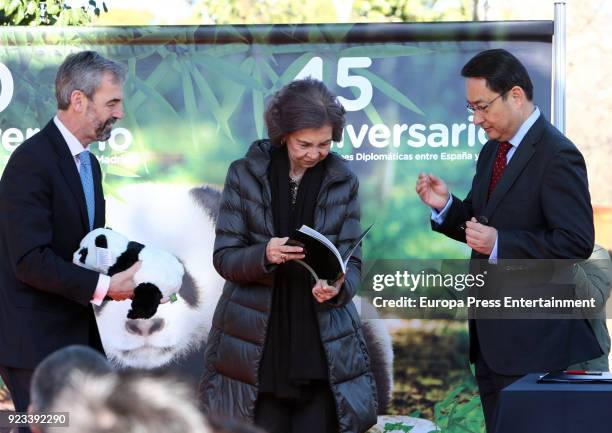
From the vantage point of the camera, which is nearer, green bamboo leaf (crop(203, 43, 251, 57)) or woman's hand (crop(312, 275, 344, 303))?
woman's hand (crop(312, 275, 344, 303))

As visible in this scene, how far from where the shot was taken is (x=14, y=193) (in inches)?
140

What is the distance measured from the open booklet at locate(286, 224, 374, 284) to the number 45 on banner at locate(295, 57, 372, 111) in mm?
1319

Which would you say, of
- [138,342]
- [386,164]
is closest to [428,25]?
[386,164]

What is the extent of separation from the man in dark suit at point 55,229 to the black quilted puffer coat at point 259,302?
0.52 m

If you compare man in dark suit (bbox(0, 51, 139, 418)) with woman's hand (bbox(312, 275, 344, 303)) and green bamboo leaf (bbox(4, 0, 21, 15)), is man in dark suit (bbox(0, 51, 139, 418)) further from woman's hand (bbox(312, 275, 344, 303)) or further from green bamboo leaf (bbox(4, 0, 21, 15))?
green bamboo leaf (bbox(4, 0, 21, 15))

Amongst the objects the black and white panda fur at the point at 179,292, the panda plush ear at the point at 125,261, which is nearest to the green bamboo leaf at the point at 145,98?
the black and white panda fur at the point at 179,292

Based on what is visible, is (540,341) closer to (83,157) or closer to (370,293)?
(370,293)

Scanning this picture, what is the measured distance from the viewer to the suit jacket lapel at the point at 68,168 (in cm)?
366

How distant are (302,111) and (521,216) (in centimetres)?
88

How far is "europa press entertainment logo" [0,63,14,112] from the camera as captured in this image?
5246mm

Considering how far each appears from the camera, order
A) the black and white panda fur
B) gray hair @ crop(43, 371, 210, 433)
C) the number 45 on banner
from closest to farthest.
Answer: gray hair @ crop(43, 371, 210, 433), the number 45 on banner, the black and white panda fur

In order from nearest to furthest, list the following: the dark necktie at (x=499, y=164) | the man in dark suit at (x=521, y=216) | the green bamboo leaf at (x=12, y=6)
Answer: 1. the man in dark suit at (x=521, y=216)
2. the dark necktie at (x=499, y=164)
3. the green bamboo leaf at (x=12, y=6)

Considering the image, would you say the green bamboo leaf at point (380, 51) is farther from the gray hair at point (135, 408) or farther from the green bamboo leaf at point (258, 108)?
the gray hair at point (135, 408)
